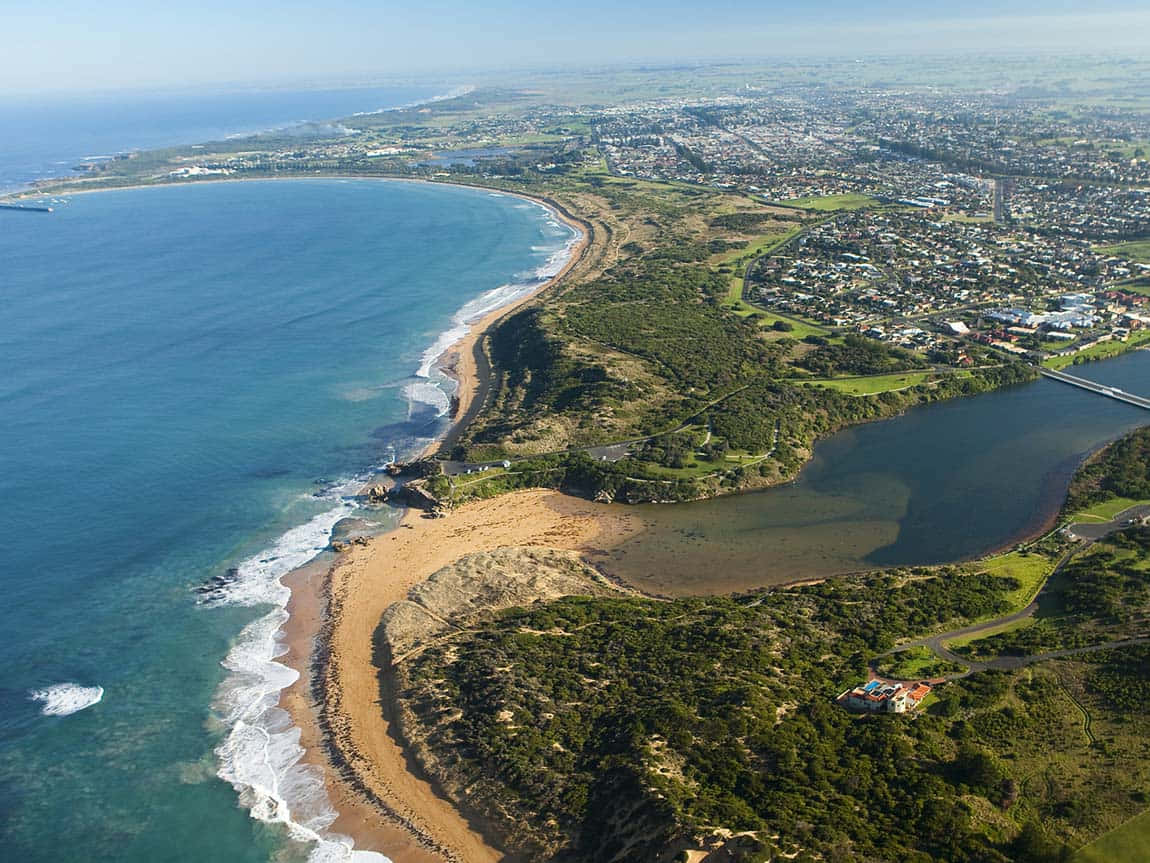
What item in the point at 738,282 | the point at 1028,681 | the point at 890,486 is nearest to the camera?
the point at 1028,681

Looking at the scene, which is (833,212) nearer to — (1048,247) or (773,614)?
(1048,247)

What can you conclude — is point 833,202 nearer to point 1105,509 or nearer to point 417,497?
point 1105,509

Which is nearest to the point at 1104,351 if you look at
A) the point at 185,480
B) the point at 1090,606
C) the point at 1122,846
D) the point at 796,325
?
the point at 796,325

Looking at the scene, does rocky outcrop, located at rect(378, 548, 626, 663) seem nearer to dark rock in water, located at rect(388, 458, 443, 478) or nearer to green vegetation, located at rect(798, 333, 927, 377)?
dark rock in water, located at rect(388, 458, 443, 478)

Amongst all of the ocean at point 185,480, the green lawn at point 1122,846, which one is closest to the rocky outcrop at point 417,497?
the ocean at point 185,480

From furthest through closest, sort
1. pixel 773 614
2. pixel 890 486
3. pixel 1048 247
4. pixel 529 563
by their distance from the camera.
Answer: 1. pixel 1048 247
2. pixel 890 486
3. pixel 529 563
4. pixel 773 614

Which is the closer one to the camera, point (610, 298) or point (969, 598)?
point (969, 598)

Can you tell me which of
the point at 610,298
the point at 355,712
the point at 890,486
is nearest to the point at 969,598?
the point at 890,486
